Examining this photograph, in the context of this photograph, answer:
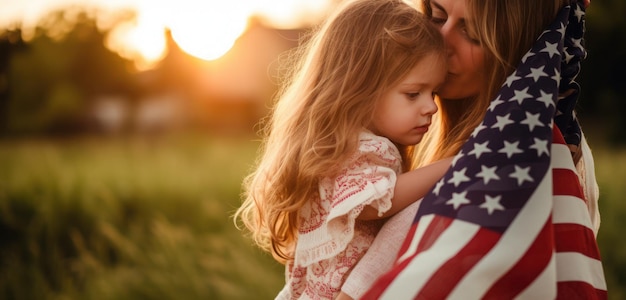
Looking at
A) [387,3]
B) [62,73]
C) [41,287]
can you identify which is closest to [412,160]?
[387,3]

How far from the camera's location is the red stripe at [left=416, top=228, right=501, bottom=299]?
1585 millimetres

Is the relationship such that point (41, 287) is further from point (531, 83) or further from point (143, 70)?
point (143, 70)

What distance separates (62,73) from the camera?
28703 millimetres

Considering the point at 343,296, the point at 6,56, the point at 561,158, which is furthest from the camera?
the point at 6,56

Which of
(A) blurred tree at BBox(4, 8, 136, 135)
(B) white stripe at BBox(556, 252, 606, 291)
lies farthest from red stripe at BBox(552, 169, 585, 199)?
(A) blurred tree at BBox(4, 8, 136, 135)

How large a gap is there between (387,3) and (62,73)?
2896 cm

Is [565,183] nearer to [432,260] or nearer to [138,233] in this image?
[432,260]

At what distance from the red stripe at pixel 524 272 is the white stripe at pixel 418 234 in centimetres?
22

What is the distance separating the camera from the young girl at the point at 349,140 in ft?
6.46

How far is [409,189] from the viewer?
196cm

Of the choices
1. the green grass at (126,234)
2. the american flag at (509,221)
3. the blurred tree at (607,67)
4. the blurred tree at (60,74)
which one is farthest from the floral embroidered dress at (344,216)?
the blurred tree at (60,74)

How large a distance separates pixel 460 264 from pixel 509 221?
161 mm

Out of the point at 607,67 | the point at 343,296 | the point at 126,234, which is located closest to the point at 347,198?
the point at 343,296

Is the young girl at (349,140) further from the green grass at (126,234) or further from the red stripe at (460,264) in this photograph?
the green grass at (126,234)
